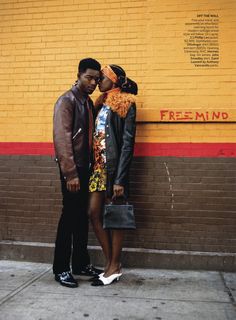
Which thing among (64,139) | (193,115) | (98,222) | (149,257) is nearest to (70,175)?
(64,139)

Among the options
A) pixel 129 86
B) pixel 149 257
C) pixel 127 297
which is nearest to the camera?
pixel 127 297

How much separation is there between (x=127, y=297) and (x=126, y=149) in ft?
4.48

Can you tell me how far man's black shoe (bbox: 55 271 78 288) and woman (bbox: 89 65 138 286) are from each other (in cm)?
19

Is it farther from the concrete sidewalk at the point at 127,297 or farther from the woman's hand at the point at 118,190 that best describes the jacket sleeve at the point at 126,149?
the concrete sidewalk at the point at 127,297

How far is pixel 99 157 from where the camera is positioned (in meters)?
4.04

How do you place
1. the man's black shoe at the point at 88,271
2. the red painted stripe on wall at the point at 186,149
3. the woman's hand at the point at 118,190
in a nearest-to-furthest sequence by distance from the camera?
1. the woman's hand at the point at 118,190
2. the man's black shoe at the point at 88,271
3. the red painted stripe on wall at the point at 186,149

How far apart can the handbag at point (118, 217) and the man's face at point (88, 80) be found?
1.21m

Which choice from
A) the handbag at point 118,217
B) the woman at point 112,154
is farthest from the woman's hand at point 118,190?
the handbag at point 118,217

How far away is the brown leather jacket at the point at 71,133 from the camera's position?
377cm

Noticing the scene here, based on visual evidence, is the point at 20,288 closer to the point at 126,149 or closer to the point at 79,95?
the point at 126,149

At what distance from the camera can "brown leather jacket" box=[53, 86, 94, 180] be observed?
149 inches

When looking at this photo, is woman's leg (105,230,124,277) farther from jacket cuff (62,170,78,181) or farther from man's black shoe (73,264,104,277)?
jacket cuff (62,170,78,181)

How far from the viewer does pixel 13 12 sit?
487 cm

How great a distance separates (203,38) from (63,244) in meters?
2.72
